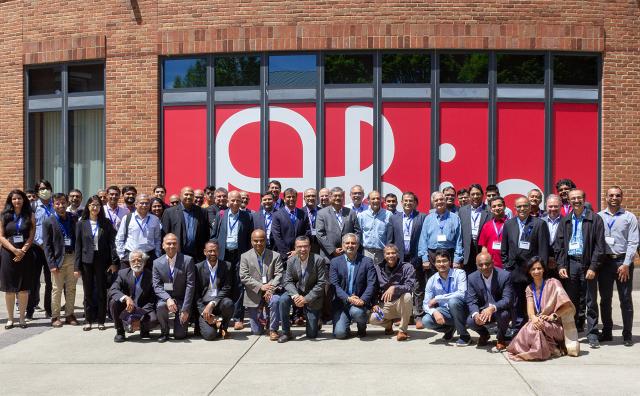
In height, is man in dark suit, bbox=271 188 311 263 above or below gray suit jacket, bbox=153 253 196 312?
above

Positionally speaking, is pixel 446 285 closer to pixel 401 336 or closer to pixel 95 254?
pixel 401 336

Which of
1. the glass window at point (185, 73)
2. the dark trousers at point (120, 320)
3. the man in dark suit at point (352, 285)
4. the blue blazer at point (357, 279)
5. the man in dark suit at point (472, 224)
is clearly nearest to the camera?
the dark trousers at point (120, 320)

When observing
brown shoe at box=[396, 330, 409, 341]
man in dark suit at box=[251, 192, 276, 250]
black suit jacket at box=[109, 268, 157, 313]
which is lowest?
brown shoe at box=[396, 330, 409, 341]

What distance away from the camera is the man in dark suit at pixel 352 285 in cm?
912

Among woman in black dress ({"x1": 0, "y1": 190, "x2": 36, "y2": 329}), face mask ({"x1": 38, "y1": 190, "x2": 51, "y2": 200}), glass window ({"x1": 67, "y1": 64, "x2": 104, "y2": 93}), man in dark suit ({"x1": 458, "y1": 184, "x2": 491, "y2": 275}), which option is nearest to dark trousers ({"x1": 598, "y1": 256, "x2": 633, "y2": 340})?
man in dark suit ({"x1": 458, "y1": 184, "x2": 491, "y2": 275})

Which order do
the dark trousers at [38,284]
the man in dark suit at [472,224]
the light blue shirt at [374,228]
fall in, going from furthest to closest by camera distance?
1. the dark trousers at [38,284]
2. the light blue shirt at [374,228]
3. the man in dark suit at [472,224]

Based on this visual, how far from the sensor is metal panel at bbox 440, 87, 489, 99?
13688mm

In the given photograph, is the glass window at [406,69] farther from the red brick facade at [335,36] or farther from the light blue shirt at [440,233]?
the light blue shirt at [440,233]

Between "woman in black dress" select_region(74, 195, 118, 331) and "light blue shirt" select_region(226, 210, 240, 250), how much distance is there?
151cm

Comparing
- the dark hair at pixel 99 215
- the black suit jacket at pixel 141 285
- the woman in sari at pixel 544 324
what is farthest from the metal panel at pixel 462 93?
the black suit jacket at pixel 141 285

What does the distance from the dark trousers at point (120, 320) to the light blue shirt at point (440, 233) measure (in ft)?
11.6

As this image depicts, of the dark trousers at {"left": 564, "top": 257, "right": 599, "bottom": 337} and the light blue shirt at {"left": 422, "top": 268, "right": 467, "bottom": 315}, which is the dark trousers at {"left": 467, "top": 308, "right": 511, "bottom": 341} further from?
the dark trousers at {"left": 564, "top": 257, "right": 599, "bottom": 337}

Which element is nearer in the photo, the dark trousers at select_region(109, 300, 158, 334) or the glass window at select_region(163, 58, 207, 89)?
the dark trousers at select_region(109, 300, 158, 334)

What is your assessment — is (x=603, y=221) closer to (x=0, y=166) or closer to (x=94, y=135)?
(x=94, y=135)
